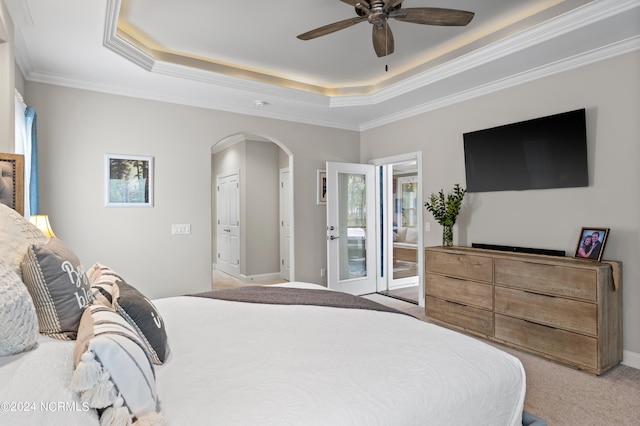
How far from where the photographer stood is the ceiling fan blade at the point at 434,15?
2.27 metres

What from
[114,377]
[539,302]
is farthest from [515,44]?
[114,377]

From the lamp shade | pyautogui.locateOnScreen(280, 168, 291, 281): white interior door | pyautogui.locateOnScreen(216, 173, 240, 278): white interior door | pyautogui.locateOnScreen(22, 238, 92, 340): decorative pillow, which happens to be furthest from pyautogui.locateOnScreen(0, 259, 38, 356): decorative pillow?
pyautogui.locateOnScreen(216, 173, 240, 278): white interior door

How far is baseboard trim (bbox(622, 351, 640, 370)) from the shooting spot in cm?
287

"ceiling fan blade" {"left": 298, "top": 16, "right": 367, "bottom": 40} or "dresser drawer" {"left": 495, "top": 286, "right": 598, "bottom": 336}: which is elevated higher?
"ceiling fan blade" {"left": 298, "top": 16, "right": 367, "bottom": 40}

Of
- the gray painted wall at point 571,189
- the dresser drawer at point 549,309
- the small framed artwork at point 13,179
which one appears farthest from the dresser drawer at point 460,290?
the small framed artwork at point 13,179

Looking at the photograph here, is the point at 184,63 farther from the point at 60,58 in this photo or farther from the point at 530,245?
the point at 530,245

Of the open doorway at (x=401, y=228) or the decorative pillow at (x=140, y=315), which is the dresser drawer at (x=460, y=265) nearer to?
the open doorway at (x=401, y=228)


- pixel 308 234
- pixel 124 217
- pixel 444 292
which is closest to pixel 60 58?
pixel 124 217

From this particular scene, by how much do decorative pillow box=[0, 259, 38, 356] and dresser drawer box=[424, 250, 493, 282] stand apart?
3.39 meters

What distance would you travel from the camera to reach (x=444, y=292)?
12.7 feet

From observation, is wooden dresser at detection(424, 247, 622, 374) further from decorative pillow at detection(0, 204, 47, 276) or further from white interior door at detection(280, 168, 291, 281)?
decorative pillow at detection(0, 204, 47, 276)

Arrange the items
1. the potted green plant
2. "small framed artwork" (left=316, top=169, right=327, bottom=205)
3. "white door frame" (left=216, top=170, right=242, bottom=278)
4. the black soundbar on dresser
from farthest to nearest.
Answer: "white door frame" (left=216, top=170, right=242, bottom=278)
"small framed artwork" (left=316, top=169, right=327, bottom=205)
the potted green plant
the black soundbar on dresser

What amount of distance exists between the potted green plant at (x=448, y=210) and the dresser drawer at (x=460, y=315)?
683 millimetres

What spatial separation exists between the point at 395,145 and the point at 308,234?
1.73 meters
